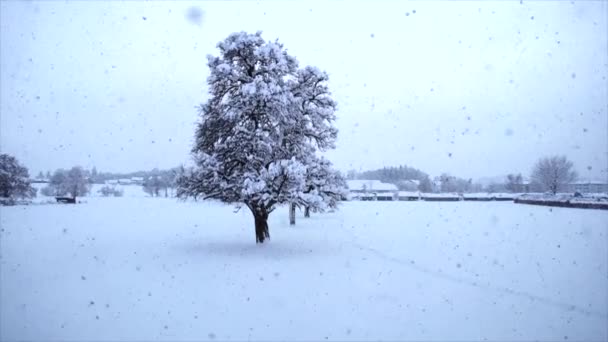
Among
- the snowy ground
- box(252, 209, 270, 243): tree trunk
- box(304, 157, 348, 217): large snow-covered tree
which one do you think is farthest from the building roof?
box(304, 157, 348, 217): large snow-covered tree

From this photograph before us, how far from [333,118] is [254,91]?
6.43 m

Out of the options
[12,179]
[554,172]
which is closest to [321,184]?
[12,179]

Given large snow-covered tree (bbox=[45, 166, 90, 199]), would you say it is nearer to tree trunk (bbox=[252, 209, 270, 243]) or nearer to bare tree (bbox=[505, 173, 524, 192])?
tree trunk (bbox=[252, 209, 270, 243])

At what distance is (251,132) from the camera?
70.3 ft

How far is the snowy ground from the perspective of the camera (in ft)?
32.4

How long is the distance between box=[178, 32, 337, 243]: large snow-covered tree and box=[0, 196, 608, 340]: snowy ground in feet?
10.4

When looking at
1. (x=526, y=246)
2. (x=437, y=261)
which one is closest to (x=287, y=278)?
(x=437, y=261)

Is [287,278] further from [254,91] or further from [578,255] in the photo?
[578,255]

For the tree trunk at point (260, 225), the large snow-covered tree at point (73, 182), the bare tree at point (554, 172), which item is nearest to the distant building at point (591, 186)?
the bare tree at point (554, 172)

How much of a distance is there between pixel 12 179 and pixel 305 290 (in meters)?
72.9

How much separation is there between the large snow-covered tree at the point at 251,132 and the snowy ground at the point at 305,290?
316 centimetres

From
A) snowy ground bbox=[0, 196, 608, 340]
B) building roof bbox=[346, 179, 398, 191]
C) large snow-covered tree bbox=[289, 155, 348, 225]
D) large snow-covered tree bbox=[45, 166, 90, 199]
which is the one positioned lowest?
snowy ground bbox=[0, 196, 608, 340]

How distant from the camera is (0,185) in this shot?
6725 centimetres

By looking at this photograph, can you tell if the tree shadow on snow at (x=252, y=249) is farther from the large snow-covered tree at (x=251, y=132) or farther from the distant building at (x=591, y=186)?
the distant building at (x=591, y=186)
